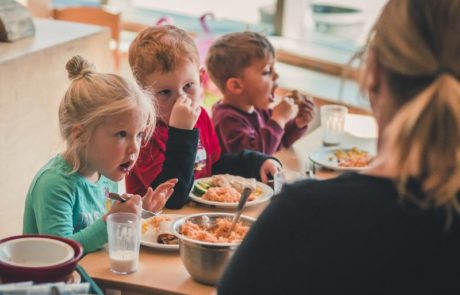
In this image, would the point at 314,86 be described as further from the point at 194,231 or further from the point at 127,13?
the point at 194,231

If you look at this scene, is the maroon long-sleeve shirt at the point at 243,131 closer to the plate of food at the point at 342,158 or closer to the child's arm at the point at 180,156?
the plate of food at the point at 342,158

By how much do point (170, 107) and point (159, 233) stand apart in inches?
19.5

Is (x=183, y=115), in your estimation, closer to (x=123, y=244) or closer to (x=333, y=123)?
(x=123, y=244)

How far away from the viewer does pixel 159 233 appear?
6.19 ft

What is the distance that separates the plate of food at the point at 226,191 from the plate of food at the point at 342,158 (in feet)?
1.16

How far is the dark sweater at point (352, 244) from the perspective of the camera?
1028mm

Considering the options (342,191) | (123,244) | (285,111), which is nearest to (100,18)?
(285,111)

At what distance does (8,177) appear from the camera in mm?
3119

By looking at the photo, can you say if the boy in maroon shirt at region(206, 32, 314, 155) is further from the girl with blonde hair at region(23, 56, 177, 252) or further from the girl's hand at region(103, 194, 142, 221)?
the girl's hand at region(103, 194, 142, 221)

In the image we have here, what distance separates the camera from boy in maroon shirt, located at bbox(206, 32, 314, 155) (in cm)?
277

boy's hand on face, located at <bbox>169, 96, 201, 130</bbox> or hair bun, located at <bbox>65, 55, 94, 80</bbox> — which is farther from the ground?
hair bun, located at <bbox>65, 55, 94, 80</bbox>

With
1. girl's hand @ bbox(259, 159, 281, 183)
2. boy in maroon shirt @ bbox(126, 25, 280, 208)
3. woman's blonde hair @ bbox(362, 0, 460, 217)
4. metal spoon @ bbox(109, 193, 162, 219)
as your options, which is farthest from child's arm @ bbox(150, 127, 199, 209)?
woman's blonde hair @ bbox(362, 0, 460, 217)

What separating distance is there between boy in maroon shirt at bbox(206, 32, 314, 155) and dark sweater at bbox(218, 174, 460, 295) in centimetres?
167

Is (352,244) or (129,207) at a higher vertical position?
(352,244)
